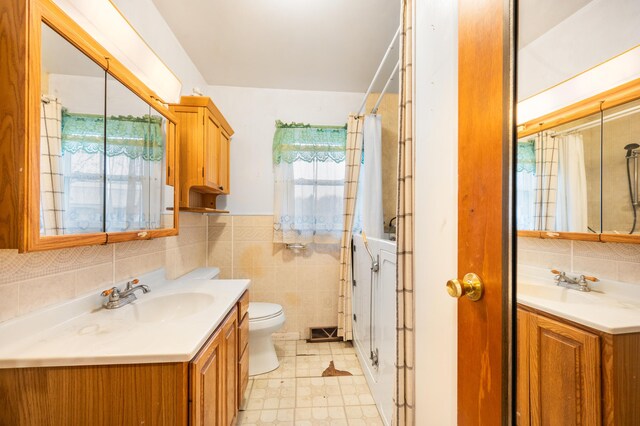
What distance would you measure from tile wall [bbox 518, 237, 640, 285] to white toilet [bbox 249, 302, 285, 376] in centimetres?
182

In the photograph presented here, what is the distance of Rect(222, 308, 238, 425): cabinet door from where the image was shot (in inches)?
45.9

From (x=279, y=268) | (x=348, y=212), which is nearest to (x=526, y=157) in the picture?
(x=348, y=212)

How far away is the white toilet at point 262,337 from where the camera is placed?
1.94 metres

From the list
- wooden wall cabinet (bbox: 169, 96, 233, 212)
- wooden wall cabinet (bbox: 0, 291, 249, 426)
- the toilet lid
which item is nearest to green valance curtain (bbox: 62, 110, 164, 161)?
wooden wall cabinet (bbox: 169, 96, 233, 212)

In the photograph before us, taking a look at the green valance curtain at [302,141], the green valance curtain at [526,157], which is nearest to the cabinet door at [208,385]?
the green valance curtain at [526,157]

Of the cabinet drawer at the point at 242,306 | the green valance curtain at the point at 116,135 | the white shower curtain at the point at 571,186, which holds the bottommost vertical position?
the cabinet drawer at the point at 242,306

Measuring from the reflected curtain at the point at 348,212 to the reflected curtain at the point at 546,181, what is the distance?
191 cm

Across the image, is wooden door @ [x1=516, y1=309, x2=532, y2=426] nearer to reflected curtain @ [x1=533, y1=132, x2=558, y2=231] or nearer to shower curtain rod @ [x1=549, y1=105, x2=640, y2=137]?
reflected curtain @ [x1=533, y1=132, x2=558, y2=231]

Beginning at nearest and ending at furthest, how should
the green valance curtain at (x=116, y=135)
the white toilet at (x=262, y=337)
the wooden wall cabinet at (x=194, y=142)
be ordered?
the green valance curtain at (x=116, y=135) < the wooden wall cabinet at (x=194, y=142) < the white toilet at (x=262, y=337)

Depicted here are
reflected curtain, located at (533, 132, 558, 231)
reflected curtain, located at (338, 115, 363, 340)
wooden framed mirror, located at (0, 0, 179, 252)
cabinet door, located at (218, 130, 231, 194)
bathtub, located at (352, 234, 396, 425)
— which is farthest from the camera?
reflected curtain, located at (338, 115, 363, 340)

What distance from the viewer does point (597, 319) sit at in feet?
1.14

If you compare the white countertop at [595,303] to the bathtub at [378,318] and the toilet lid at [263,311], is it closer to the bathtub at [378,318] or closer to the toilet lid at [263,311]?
the bathtub at [378,318]

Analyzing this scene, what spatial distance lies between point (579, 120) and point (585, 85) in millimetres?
49

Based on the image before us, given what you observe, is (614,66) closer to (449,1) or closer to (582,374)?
(582,374)
